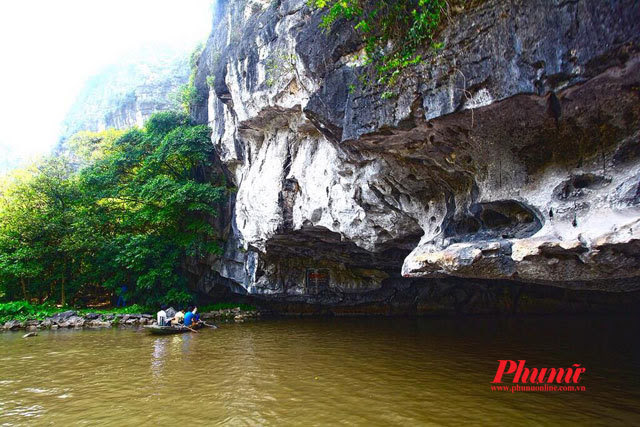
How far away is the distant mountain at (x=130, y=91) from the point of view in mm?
33469

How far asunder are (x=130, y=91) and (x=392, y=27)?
35.6 metres

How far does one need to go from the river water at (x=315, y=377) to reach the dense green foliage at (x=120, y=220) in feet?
17.2

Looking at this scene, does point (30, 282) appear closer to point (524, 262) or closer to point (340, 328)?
point (340, 328)

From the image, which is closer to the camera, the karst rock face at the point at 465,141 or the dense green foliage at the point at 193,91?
the karst rock face at the point at 465,141

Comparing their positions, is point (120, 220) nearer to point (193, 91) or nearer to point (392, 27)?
point (193, 91)

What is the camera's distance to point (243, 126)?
12.9 m

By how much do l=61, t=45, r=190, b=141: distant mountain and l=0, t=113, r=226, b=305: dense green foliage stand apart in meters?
12.3

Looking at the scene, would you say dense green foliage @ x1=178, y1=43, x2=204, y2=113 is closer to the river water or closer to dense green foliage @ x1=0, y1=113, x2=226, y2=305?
dense green foliage @ x1=0, y1=113, x2=226, y2=305

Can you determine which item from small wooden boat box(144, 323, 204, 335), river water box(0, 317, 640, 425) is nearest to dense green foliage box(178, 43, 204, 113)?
small wooden boat box(144, 323, 204, 335)

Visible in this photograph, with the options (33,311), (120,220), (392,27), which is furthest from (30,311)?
(392,27)

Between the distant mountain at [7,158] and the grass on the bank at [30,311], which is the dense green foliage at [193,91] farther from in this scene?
the distant mountain at [7,158]

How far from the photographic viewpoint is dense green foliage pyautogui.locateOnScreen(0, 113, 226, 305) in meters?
16.7

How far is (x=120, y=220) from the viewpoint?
19.2 m

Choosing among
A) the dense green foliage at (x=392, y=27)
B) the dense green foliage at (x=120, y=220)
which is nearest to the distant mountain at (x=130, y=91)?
the dense green foliage at (x=120, y=220)
